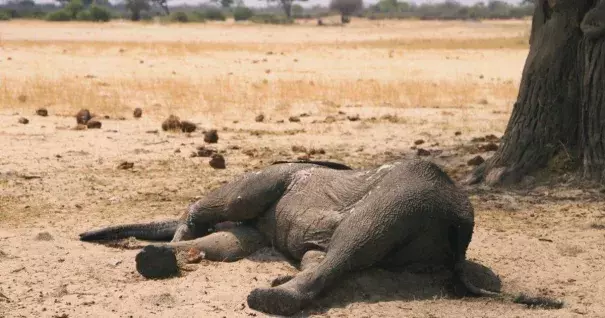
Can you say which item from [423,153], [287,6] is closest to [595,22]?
[423,153]

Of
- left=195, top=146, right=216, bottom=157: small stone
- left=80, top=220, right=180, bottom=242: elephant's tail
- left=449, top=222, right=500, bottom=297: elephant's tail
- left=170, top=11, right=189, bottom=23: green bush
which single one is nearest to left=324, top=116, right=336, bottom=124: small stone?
left=195, top=146, right=216, bottom=157: small stone

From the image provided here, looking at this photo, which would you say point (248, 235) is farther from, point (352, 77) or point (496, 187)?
point (352, 77)

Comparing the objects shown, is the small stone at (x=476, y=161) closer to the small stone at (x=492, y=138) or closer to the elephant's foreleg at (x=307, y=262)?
the small stone at (x=492, y=138)

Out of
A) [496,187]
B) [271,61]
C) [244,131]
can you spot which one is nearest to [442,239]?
[496,187]

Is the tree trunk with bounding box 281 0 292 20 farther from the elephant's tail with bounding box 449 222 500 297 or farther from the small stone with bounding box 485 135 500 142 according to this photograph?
the elephant's tail with bounding box 449 222 500 297

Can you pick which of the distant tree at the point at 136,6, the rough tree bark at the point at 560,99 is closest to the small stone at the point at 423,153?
the rough tree bark at the point at 560,99

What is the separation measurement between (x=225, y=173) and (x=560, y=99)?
3450 mm

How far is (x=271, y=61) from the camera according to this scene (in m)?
26.6

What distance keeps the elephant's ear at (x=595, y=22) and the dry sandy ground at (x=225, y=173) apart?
1381 millimetres

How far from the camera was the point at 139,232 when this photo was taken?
680cm

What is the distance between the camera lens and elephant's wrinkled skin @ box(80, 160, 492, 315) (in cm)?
513

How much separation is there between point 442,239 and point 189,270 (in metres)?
1.62

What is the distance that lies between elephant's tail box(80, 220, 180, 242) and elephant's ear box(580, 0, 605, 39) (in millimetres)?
3951

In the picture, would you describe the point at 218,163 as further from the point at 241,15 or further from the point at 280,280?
the point at 241,15
